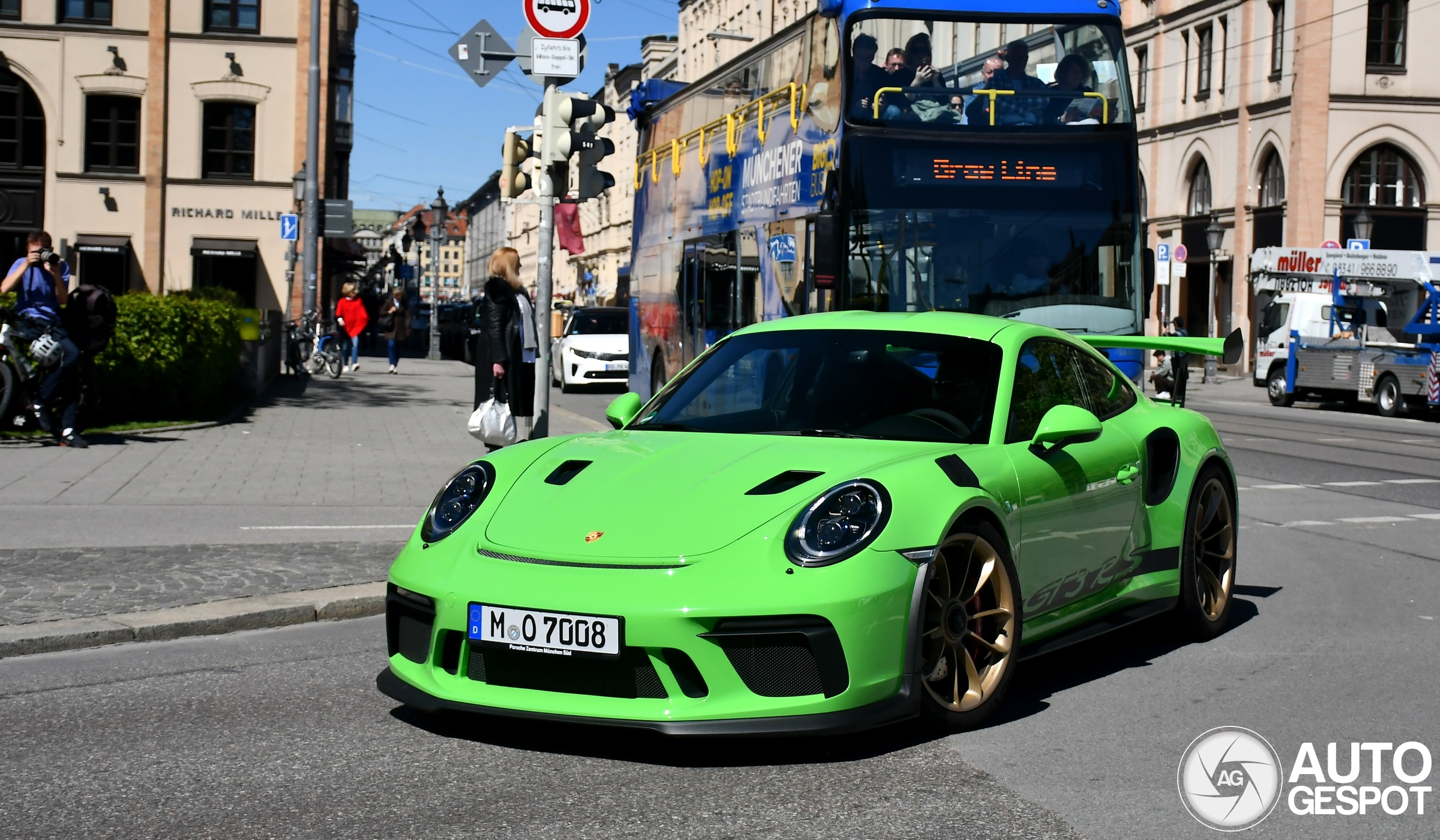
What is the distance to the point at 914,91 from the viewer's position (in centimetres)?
1343

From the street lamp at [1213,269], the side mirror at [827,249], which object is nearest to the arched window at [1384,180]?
the street lamp at [1213,269]

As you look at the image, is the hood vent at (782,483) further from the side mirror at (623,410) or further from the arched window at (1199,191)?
the arched window at (1199,191)

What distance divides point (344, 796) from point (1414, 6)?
4614cm

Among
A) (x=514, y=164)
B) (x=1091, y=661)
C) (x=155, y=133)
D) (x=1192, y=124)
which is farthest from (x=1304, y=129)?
(x=1091, y=661)

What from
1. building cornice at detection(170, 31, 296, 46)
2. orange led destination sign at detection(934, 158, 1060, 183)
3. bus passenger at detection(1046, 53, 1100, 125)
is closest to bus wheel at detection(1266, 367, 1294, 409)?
bus passenger at detection(1046, 53, 1100, 125)

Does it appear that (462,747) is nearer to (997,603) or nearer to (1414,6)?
(997,603)

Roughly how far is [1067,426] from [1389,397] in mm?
25757

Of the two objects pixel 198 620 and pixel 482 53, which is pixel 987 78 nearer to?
pixel 482 53

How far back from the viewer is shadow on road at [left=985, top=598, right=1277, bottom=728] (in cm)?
566

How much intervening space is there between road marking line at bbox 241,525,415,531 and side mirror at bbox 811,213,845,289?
14.3 ft

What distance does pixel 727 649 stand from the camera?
4.62 meters

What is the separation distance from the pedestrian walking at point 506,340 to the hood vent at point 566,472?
6146 mm

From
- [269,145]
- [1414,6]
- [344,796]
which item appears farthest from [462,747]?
[1414,6]

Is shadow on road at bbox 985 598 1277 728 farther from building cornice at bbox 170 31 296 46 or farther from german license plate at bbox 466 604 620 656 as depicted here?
building cornice at bbox 170 31 296 46
